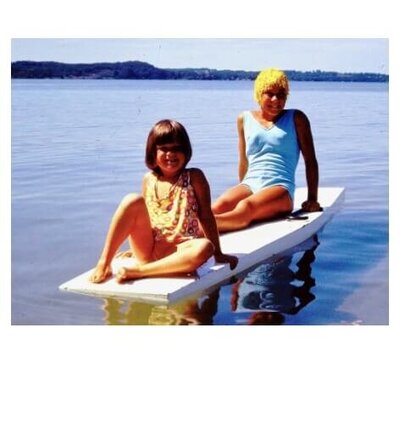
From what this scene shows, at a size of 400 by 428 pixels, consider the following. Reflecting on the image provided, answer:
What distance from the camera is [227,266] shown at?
13.2 ft

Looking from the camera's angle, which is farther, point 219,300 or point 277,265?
point 277,265

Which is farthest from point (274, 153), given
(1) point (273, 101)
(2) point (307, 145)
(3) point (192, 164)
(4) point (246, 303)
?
(3) point (192, 164)

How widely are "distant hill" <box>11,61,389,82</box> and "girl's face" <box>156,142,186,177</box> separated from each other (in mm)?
833

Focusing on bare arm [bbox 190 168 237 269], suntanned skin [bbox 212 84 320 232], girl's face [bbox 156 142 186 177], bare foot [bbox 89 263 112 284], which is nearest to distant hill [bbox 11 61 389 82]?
suntanned skin [bbox 212 84 320 232]

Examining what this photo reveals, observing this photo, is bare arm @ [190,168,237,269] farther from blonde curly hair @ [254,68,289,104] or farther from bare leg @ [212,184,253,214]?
blonde curly hair @ [254,68,289,104]

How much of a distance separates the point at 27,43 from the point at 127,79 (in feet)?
3.22

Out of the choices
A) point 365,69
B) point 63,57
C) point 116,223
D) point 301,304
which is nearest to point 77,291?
point 116,223

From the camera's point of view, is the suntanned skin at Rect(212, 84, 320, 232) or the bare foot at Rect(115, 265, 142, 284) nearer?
the bare foot at Rect(115, 265, 142, 284)

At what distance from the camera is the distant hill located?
15.1 ft

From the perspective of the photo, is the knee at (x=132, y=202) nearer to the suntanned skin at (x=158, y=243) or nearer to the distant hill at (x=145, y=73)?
the suntanned skin at (x=158, y=243)

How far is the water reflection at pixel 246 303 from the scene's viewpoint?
3658mm

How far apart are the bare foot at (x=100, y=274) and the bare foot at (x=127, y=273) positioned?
0.07 metres

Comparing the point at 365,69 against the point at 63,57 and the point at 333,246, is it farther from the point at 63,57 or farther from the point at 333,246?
the point at 63,57
